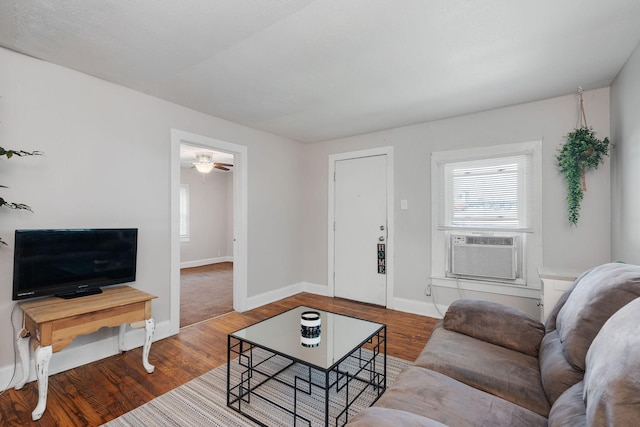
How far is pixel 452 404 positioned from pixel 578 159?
2.71m

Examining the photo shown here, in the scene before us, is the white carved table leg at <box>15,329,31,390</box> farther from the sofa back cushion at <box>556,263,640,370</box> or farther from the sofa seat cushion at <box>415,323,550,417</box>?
the sofa back cushion at <box>556,263,640,370</box>

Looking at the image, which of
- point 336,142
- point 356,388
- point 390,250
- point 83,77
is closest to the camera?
point 356,388

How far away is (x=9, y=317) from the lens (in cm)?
214

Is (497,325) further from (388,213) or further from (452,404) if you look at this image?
(388,213)

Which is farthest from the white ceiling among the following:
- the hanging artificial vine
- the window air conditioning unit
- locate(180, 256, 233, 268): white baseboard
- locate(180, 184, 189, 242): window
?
locate(180, 256, 233, 268): white baseboard

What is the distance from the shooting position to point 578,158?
274 centimetres

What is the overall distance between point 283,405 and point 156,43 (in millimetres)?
2542

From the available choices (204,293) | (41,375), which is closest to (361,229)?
(204,293)

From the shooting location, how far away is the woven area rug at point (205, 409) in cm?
178

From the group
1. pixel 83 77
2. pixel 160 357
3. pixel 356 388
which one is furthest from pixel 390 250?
pixel 83 77

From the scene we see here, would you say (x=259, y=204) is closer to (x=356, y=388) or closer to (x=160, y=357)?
(x=160, y=357)

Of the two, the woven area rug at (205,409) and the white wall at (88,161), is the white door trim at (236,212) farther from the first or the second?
the woven area rug at (205,409)

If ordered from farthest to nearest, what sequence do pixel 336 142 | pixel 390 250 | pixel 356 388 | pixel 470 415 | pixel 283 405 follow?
1. pixel 336 142
2. pixel 390 250
3. pixel 356 388
4. pixel 283 405
5. pixel 470 415

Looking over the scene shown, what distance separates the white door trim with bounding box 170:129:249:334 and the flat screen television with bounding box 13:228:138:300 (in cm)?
53
